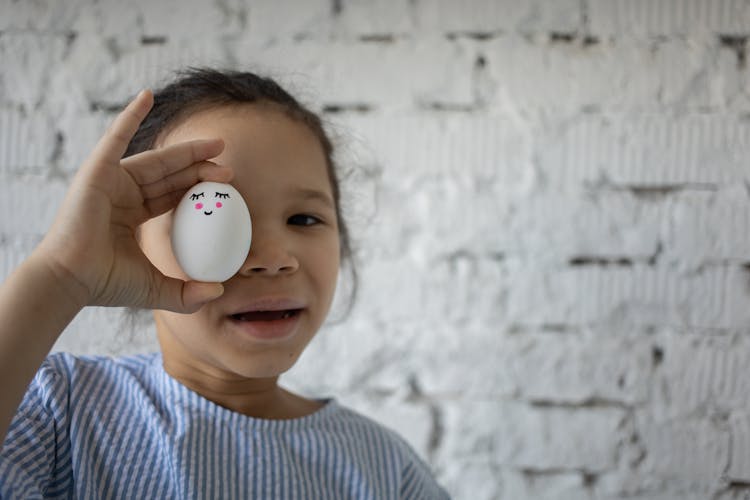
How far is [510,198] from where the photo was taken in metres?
1.07

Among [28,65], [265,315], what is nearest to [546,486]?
[265,315]

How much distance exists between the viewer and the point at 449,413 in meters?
1.08

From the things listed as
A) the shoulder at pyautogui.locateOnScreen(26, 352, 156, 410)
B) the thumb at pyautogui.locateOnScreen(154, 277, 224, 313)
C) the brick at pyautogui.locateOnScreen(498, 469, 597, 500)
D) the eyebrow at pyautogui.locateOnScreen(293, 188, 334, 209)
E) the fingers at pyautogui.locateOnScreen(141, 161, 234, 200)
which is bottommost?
the brick at pyautogui.locateOnScreen(498, 469, 597, 500)

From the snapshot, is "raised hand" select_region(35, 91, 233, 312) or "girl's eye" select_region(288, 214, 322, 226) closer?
"raised hand" select_region(35, 91, 233, 312)

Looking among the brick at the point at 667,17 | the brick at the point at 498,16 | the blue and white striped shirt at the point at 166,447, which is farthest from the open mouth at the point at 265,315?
the brick at the point at 667,17

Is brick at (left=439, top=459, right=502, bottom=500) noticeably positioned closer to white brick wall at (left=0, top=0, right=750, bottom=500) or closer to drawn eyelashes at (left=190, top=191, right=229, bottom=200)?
white brick wall at (left=0, top=0, right=750, bottom=500)

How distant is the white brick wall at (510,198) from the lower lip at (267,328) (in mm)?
299

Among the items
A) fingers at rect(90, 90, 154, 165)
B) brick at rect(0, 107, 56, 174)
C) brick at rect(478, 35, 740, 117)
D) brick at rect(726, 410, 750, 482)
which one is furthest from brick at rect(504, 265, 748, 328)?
brick at rect(0, 107, 56, 174)

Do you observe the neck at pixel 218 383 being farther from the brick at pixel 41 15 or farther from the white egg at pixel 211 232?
the brick at pixel 41 15

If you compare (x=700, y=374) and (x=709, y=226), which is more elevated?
(x=709, y=226)

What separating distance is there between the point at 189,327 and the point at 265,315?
0.08m

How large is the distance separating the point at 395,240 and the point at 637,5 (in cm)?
45

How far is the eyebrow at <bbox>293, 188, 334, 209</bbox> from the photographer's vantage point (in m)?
0.81

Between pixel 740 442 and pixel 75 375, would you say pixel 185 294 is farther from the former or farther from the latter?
pixel 740 442
